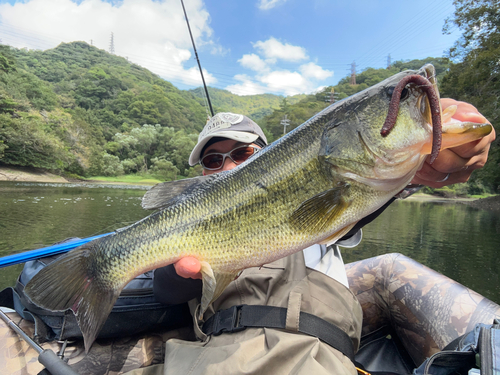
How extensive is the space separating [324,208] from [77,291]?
5.69ft

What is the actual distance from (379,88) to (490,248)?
13765 millimetres

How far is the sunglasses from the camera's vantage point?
3.21 meters

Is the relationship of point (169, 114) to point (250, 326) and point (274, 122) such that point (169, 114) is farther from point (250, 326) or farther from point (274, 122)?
point (250, 326)

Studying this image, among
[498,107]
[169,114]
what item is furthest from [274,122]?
[498,107]

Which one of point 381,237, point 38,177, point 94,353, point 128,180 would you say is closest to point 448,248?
point 381,237

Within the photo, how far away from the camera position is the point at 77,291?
5.94ft

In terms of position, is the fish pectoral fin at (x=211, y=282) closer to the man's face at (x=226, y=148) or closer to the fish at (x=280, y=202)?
the fish at (x=280, y=202)

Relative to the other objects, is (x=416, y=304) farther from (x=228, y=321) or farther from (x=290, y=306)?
(x=228, y=321)

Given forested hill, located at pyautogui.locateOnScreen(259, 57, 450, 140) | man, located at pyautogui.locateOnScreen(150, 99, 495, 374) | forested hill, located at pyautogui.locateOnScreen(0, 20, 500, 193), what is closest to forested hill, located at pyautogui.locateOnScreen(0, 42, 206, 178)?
forested hill, located at pyautogui.locateOnScreen(0, 20, 500, 193)

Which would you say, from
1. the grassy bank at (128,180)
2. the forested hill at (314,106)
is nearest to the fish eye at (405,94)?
the grassy bank at (128,180)

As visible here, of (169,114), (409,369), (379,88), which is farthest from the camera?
(169,114)

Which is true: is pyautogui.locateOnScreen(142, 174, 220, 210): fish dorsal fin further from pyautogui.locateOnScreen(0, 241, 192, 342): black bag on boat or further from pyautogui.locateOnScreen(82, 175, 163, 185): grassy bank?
pyautogui.locateOnScreen(82, 175, 163, 185): grassy bank

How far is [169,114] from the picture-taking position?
88250mm

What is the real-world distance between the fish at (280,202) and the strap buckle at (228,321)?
32 centimetres
